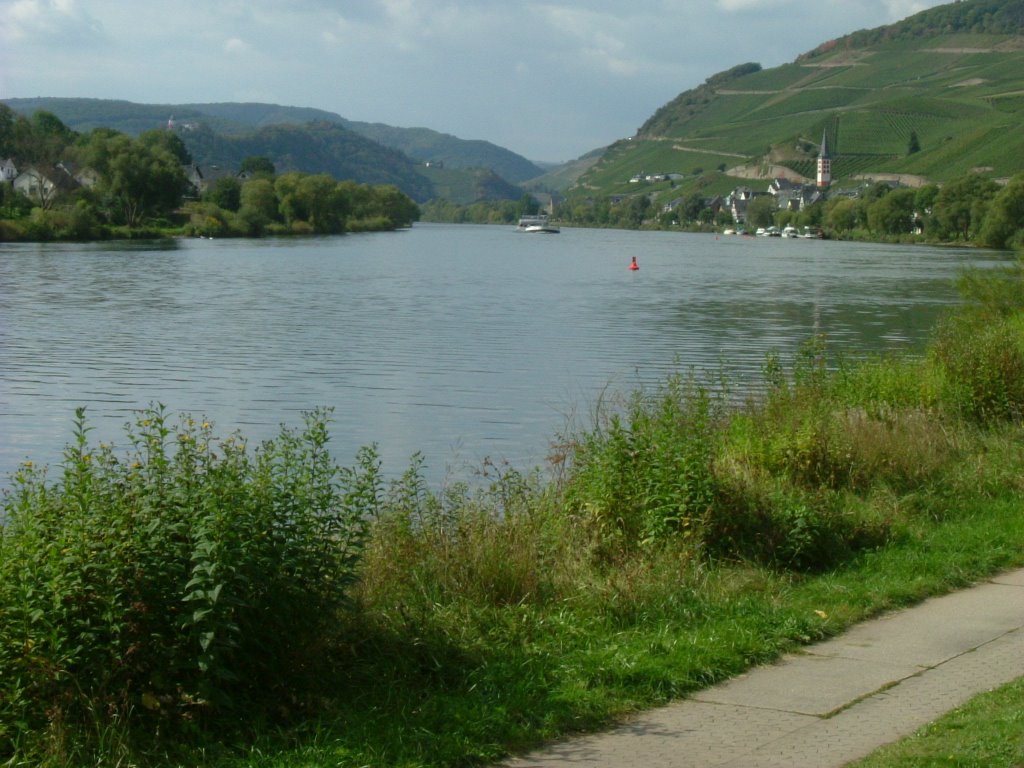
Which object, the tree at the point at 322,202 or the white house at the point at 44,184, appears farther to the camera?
the tree at the point at 322,202

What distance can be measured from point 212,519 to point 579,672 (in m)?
2.26

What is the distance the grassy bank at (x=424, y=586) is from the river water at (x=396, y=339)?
21.0 ft

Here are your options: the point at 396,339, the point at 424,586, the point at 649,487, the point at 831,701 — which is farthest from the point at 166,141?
the point at 831,701

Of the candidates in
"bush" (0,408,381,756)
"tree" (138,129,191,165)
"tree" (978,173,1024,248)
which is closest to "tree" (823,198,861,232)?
"tree" (978,173,1024,248)

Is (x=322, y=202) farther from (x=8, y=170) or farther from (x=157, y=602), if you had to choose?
(x=157, y=602)

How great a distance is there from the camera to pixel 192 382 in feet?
87.0

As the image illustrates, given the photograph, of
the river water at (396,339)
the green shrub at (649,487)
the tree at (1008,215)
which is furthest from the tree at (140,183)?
the green shrub at (649,487)

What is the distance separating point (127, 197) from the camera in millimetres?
121188

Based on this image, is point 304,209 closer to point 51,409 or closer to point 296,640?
point 51,409

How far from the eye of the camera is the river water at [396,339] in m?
21.7

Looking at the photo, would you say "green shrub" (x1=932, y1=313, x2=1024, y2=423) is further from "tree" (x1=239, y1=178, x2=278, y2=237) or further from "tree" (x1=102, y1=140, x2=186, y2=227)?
"tree" (x1=239, y1=178, x2=278, y2=237)

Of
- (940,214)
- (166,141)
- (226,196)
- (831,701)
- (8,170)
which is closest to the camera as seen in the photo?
(831,701)

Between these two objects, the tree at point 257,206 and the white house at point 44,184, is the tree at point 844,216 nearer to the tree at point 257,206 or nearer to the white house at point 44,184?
the tree at point 257,206

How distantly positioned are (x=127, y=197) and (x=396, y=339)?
9358 cm
